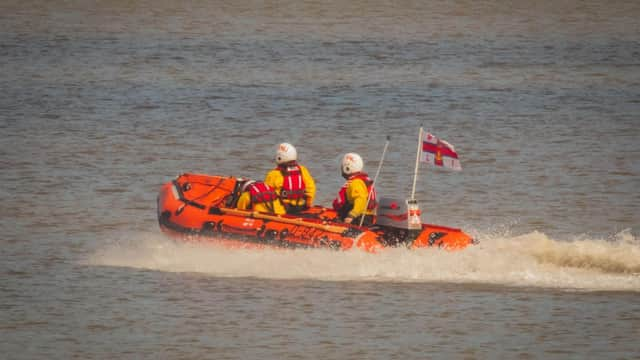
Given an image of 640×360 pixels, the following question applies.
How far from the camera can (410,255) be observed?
20.5 metres

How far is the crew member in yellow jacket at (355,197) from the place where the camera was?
21.3 metres

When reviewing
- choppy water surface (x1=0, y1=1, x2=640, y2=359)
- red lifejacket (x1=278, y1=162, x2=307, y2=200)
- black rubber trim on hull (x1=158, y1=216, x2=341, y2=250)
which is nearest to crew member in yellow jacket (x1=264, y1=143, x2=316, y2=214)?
red lifejacket (x1=278, y1=162, x2=307, y2=200)

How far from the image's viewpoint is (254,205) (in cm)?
2188

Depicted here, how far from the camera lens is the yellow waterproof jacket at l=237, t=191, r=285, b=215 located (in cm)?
2186

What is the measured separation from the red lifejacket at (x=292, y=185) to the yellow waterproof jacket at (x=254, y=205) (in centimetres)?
13

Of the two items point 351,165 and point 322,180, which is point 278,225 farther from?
point 322,180

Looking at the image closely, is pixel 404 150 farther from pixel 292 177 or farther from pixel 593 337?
pixel 593 337

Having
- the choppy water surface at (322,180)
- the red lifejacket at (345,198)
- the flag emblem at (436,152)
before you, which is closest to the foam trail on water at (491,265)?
the choppy water surface at (322,180)

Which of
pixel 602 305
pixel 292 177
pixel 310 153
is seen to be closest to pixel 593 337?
pixel 602 305

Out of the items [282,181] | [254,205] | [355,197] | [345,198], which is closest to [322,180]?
[282,181]

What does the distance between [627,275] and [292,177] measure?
4562mm

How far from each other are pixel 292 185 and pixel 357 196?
104 centimetres

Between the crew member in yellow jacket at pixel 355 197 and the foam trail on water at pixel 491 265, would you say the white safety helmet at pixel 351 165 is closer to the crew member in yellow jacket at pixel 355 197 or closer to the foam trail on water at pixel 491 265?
the crew member in yellow jacket at pixel 355 197

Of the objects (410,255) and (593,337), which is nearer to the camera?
(593,337)
